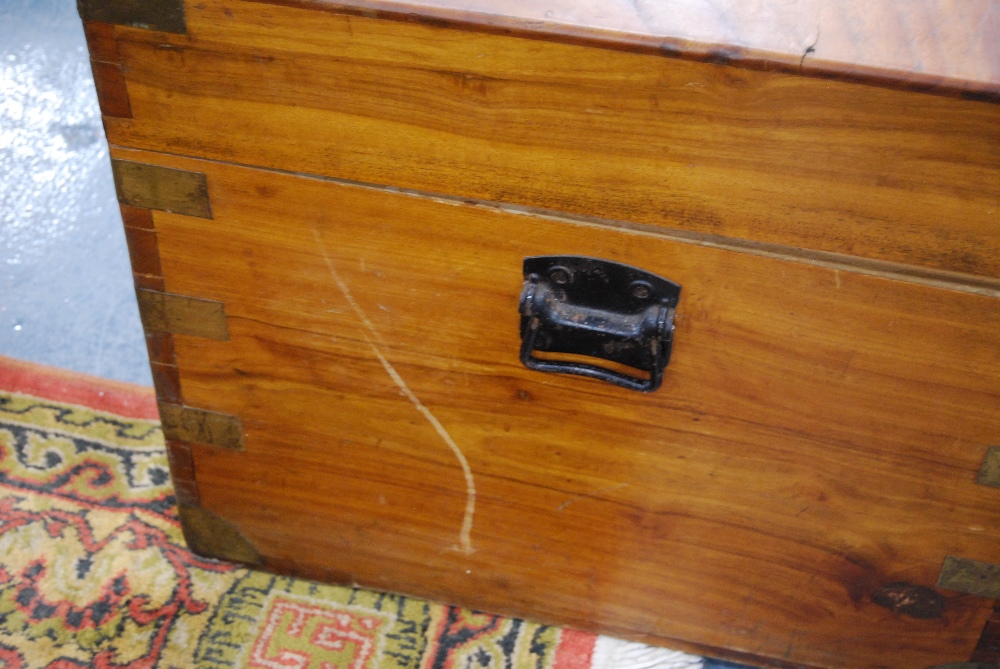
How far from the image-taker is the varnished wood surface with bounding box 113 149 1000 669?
945 mm

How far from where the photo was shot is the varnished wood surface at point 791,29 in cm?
78

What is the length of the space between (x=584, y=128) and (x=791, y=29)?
0.65ft

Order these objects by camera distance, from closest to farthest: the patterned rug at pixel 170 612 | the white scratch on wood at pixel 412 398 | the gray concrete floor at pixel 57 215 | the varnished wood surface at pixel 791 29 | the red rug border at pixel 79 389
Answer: the varnished wood surface at pixel 791 29, the white scratch on wood at pixel 412 398, the patterned rug at pixel 170 612, the red rug border at pixel 79 389, the gray concrete floor at pixel 57 215

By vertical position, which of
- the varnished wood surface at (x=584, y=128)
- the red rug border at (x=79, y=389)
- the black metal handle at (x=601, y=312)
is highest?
the varnished wood surface at (x=584, y=128)

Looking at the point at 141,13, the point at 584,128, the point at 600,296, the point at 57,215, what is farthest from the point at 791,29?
the point at 57,215

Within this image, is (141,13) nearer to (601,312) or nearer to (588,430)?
(601,312)

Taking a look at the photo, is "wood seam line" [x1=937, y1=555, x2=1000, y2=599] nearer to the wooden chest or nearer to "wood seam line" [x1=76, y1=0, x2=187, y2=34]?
the wooden chest

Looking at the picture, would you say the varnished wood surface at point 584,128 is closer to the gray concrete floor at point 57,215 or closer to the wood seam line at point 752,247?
the wood seam line at point 752,247

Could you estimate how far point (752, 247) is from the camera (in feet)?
2.98

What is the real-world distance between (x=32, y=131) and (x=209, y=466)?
131 cm

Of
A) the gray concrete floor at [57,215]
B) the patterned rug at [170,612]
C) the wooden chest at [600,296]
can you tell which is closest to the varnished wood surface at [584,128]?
the wooden chest at [600,296]

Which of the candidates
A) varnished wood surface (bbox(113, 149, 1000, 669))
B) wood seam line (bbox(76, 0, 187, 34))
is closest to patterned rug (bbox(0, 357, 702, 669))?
varnished wood surface (bbox(113, 149, 1000, 669))

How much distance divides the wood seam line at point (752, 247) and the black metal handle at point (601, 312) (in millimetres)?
43

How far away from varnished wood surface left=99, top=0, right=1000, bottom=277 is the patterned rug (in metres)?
0.67
